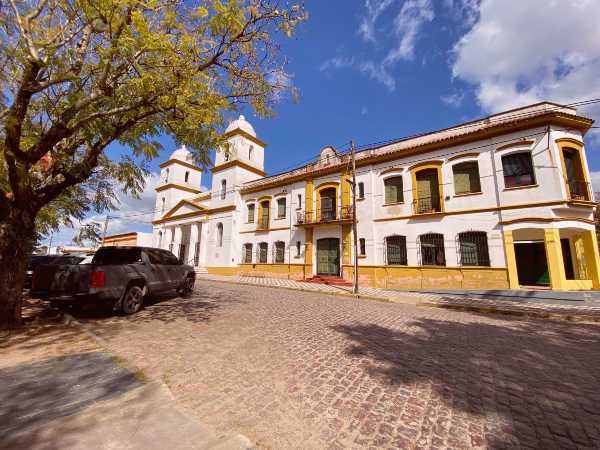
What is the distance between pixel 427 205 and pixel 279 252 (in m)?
11.3

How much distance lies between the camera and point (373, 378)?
360 cm

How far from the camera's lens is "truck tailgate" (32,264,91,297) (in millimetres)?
6160

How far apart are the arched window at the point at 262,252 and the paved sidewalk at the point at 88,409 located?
58.4 ft

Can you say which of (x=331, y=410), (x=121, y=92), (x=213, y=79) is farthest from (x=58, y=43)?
(x=331, y=410)

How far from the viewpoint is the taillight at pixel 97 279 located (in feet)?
20.3

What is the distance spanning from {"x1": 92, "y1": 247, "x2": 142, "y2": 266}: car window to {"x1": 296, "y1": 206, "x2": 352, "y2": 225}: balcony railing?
1217cm

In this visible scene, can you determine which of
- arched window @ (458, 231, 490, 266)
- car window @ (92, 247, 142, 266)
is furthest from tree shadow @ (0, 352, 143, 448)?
arched window @ (458, 231, 490, 266)

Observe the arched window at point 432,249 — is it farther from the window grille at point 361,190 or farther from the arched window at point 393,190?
the window grille at point 361,190

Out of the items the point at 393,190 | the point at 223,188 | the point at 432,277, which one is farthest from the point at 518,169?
the point at 223,188

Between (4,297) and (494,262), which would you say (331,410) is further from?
(494,262)

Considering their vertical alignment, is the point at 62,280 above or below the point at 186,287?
above

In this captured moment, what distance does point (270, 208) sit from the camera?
72.7 feet

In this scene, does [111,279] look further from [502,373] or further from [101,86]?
[502,373]

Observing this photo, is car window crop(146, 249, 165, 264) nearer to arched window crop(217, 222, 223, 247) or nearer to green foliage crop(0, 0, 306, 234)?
green foliage crop(0, 0, 306, 234)
